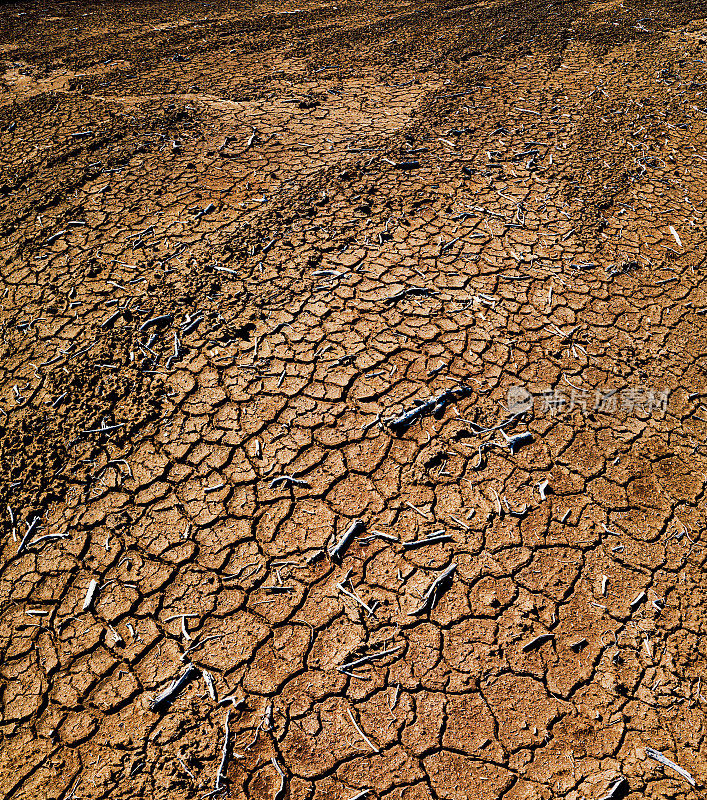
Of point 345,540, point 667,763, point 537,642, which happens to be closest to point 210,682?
point 345,540

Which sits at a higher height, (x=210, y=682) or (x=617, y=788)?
(x=210, y=682)

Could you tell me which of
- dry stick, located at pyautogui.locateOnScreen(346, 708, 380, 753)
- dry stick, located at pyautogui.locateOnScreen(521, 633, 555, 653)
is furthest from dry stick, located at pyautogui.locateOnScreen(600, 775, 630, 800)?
dry stick, located at pyautogui.locateOnScreen(346, 708, 380, 753)

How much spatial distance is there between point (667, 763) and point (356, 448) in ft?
4.63

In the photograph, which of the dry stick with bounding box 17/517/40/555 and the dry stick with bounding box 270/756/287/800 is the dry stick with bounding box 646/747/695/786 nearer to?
the dry stick with bounding box 270/756/287/800

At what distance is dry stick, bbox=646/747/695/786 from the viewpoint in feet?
4.74

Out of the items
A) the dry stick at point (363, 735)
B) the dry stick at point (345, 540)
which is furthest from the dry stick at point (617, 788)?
the dry stick at point (345, 540)

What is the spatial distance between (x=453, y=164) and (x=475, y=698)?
10.0 ft

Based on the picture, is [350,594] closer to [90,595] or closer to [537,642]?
[537,642]

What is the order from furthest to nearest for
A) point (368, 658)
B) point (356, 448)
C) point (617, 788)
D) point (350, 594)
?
point (356, 448)
point (350, 594)
point (368, 658)
point (617, 788)

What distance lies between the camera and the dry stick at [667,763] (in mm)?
1443

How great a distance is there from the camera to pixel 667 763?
1.47 metres

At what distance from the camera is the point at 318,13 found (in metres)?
5.41

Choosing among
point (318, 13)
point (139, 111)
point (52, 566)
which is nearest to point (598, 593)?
point (52, 566)

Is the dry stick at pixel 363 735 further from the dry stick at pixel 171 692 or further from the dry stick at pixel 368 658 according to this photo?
the dry stick at pixel 171 692
